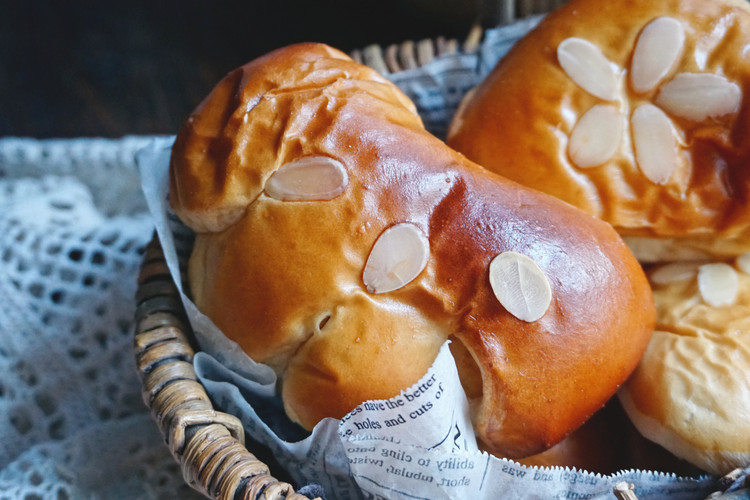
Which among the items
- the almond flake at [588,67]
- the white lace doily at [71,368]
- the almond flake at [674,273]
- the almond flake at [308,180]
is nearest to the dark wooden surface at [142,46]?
the white lace doily at [71,368]

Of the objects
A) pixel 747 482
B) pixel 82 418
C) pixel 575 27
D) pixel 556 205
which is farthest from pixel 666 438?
pixel 82 418

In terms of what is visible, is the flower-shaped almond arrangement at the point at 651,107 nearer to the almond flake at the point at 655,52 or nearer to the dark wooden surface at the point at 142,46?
the almond flake at the point at 655,52

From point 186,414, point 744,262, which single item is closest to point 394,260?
point 186,414

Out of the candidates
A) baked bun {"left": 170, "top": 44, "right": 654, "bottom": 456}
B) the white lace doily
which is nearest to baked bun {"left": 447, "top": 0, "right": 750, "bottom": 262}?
baked bun {"left": 170, "top": 44, "right": 654, "bottom": 456}

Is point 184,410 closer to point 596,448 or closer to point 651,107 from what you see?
point 596,448

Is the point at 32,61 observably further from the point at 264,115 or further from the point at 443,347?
the point at 443,347
